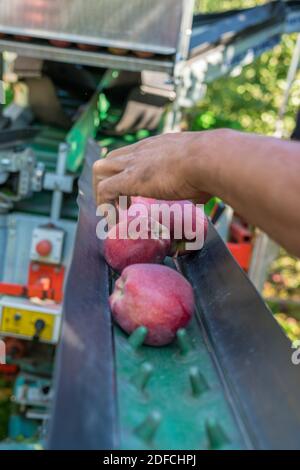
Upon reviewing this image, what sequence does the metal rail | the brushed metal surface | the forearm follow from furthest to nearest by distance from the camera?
the brushed metal surface, the forearm, the metal rail

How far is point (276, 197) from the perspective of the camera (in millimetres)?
988

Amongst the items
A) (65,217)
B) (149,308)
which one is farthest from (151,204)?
(65,217)

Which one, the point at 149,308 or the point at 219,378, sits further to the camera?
the point at 149,308

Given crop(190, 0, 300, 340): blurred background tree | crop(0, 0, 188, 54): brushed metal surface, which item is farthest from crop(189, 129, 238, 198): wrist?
crop(190, 0, 300, 340): blurred background tree

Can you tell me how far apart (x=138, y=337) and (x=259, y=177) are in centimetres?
37

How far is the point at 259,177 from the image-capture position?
101 cm

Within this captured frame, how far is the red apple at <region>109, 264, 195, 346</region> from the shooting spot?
1.20 meters

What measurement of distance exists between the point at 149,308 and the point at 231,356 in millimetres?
192

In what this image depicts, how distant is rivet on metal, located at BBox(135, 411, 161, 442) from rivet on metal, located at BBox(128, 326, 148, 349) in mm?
232

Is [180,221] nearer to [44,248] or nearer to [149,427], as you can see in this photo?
[149,427]

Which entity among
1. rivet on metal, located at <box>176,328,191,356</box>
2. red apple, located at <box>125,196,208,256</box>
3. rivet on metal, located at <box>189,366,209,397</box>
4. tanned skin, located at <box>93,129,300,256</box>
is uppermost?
tanned skin, located at <box>93,129,300,256</box>

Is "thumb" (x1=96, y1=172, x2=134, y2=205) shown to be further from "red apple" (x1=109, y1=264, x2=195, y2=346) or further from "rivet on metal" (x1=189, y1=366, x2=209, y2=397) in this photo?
"rivet on metal" (x1=189, y1=366, x2=209, y2=397)

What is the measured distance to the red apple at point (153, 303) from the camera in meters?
1.20
